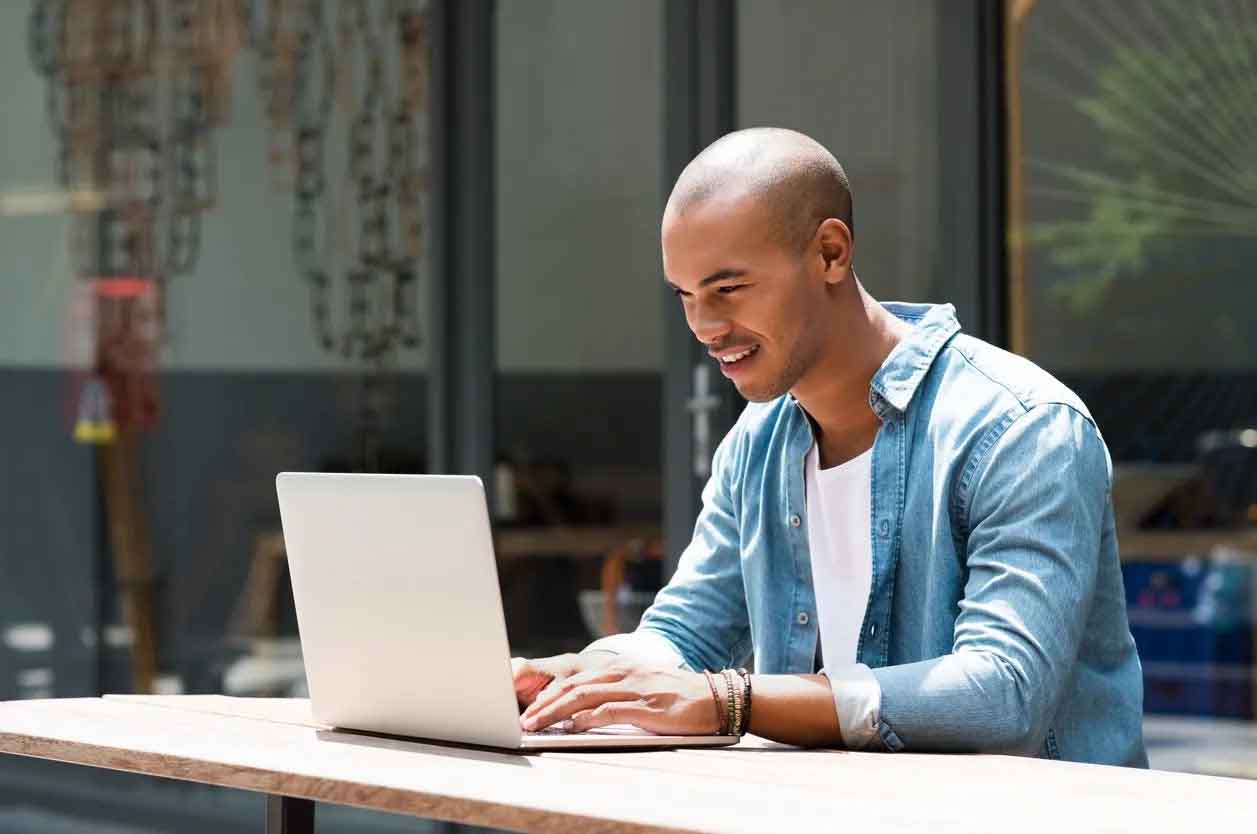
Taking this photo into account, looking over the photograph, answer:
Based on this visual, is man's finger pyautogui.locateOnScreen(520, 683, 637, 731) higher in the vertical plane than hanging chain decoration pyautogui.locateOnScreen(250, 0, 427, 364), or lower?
lower

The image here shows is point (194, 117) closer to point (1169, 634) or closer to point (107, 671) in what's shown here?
point (107, 671)

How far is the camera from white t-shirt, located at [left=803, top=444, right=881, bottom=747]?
202 centimetres

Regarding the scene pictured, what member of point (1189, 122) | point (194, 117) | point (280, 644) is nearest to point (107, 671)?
point (280, 644)

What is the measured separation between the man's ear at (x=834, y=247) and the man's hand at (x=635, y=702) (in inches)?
17.7

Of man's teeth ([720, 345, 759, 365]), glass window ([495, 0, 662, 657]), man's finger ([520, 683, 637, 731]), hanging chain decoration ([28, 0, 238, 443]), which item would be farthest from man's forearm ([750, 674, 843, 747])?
hanging chain decoration ([28, 0, 238, 443])

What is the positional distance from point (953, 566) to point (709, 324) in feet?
1.12

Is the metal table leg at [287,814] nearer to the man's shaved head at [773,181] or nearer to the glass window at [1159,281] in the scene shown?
the man's shaved head at [773,181]

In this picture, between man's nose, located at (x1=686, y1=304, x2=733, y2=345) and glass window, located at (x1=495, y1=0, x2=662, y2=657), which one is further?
glass window, located at (x1=495, y1=0, x2=662, y2=657)

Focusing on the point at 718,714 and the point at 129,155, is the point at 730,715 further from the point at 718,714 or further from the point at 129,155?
the point at 129,155

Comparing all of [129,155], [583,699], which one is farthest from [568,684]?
[129,155]

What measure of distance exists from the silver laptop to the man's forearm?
0.04m

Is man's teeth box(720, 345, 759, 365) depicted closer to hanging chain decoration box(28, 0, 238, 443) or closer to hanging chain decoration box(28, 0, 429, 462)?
hanging chain decoration box(28, 0, 429, 462)

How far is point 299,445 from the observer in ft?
15.7

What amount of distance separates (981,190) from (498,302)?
1.24 metres
